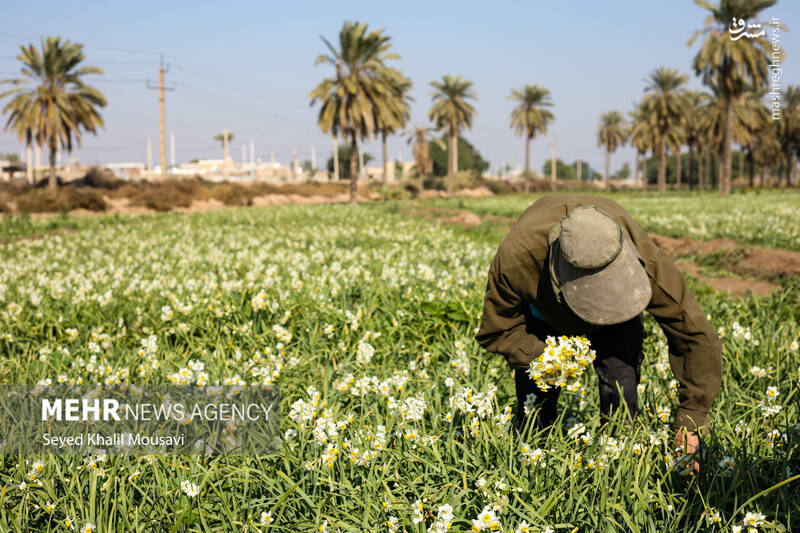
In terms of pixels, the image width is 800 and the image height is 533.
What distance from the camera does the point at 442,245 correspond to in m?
12.0

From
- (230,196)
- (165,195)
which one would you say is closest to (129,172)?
(230,196)

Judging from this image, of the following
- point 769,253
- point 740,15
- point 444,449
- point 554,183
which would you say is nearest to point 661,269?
point 444,449

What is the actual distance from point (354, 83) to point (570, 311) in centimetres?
3708

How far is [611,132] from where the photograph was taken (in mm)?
87062

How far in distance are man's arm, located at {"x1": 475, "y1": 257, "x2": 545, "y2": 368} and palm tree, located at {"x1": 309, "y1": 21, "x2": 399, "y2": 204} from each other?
35981 mm

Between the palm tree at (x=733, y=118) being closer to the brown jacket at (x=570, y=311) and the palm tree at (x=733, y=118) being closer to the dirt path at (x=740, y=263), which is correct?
the dirt path at (x=740, y=263)

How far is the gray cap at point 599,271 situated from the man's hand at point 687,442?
2.74ft

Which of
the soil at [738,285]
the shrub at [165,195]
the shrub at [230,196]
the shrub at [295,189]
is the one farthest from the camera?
the shrub at [295,189]

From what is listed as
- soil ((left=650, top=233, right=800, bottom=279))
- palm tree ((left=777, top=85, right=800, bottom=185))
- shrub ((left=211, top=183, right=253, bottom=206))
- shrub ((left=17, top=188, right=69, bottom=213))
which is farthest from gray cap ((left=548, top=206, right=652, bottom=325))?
palm tree ((left=777, top=85, right=800, bottom=185))

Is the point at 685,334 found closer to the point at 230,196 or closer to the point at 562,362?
the point at 562,362

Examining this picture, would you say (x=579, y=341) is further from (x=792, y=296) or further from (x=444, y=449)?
Result: (x=792, y=296)

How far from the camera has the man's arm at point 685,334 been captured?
8.57ft

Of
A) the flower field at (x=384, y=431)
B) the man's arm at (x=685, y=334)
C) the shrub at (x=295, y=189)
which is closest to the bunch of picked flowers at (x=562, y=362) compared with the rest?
the flower field at (x=384, y=431)

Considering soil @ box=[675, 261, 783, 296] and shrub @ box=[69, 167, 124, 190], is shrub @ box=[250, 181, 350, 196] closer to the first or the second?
shrub @ box=[69, 167, 124, 190]
